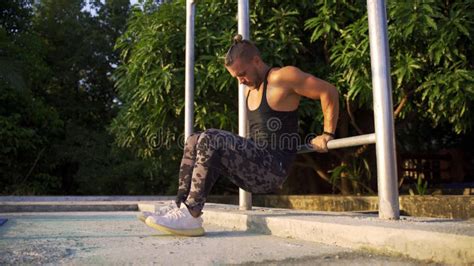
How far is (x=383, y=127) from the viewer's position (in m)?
2.27

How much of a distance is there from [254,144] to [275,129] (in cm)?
13

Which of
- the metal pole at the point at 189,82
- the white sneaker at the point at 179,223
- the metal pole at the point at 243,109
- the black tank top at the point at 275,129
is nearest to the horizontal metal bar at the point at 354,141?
the black tank top at the point at 275,129

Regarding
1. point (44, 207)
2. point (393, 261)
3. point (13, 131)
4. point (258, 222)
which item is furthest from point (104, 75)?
point (393, 261)

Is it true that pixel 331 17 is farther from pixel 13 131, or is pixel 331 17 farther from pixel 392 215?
pixel 13 131

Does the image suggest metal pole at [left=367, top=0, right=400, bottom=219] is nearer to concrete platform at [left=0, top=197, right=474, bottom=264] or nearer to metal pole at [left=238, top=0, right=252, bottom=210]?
concrete platform at [left=0, top=197, right=474, bottom=264]

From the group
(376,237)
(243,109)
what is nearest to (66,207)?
(243,109)

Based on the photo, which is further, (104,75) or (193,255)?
(104,75)

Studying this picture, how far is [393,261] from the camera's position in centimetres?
167

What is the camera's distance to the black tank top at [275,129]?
2.50m

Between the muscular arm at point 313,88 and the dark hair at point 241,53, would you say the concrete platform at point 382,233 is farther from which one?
the dark hair at point 241,53

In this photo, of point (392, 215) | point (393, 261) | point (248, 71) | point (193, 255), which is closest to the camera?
point (393, 261)

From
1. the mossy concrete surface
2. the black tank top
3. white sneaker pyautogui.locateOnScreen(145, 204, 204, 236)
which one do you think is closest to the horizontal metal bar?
the black tank top

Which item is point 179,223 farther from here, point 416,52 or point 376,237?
point 416,52

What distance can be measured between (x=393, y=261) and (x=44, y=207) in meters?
4.01
